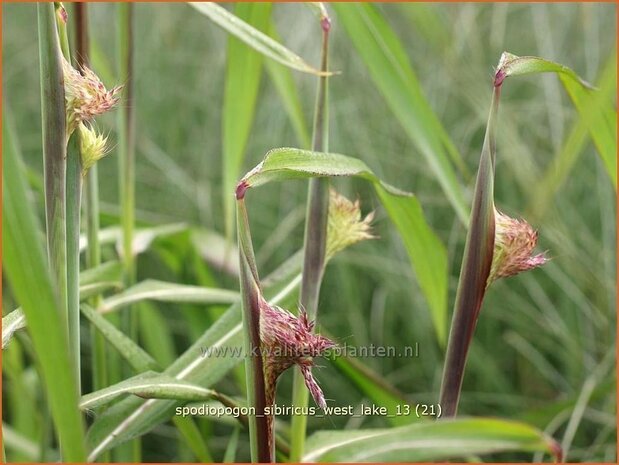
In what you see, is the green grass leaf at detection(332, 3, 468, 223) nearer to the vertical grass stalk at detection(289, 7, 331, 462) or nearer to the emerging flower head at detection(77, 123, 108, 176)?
the vertical grass stalk at detection(289, 7, 331, 462)

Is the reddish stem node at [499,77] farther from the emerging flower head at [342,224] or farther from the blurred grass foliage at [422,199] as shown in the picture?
the blurred grass foliage at [422,199]

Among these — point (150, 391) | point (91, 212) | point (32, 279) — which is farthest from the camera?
point (91, 212)

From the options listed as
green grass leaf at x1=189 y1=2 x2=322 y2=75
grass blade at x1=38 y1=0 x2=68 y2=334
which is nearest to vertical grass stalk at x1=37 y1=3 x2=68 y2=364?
grass blade at x1=38 y1=0 x2=68 y2=334

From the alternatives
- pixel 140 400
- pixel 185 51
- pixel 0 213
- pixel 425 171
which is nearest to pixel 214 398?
pixel 140 400

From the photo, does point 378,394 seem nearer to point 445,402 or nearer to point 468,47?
point 445,402

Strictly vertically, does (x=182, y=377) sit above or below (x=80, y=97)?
below

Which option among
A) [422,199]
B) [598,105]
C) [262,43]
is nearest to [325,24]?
[262,43]

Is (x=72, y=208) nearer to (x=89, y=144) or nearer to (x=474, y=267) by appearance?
(x=89, y=144)
